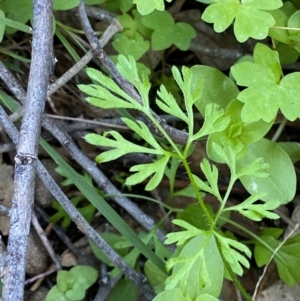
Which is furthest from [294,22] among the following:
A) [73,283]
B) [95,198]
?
Answer: [73,283]

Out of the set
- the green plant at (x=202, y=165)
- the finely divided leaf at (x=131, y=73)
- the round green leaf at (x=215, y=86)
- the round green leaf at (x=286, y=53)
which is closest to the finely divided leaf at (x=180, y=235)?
the green plant at (x=202, y=165)

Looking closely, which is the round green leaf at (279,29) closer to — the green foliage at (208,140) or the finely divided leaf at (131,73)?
the green foliage at (208,140)

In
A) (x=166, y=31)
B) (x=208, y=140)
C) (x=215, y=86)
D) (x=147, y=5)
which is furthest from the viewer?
(x=166, y=31)

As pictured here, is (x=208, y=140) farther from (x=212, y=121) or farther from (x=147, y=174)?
(x=147, y=174)

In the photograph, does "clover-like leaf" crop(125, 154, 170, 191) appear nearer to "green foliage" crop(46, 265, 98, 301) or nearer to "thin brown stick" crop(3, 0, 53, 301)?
"thin brown stick" crop(3, 0, 53, 301)

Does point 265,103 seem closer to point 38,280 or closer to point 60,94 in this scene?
point 60,94

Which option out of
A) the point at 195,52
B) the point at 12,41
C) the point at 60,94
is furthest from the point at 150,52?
the point at 12,41

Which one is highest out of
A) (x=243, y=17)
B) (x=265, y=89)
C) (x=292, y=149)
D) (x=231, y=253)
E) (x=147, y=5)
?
(x=147, y=5)
